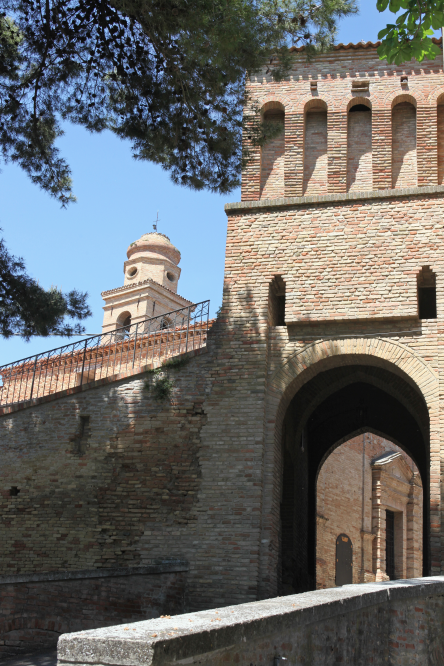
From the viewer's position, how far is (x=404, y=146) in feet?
34.3

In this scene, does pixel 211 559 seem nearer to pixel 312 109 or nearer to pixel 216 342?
pixel 216 342

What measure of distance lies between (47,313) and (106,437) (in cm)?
210

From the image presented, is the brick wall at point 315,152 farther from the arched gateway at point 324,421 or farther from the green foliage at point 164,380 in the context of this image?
the green foliage at point 164,380

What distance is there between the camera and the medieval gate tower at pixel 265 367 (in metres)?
8.82

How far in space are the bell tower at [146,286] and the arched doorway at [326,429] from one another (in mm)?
16580

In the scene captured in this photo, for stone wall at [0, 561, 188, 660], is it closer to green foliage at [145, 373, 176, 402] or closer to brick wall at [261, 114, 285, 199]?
green foliage at [145, 373, 176, 402]

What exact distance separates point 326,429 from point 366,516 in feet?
21.5

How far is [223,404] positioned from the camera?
938 centimetres

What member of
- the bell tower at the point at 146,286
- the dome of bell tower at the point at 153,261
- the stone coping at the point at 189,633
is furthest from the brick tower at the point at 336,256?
the dome of bell tower at the point at 153,261

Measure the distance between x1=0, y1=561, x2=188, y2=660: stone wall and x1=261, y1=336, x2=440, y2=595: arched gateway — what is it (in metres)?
1.34

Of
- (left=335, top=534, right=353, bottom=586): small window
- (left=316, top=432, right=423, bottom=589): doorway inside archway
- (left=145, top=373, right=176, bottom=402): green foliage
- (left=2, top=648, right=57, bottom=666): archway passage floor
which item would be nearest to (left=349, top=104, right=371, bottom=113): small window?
(left=145, top=373, right=176, bottom=402): green foliage

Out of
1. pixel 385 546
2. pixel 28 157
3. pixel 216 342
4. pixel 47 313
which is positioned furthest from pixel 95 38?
pixel 385 546

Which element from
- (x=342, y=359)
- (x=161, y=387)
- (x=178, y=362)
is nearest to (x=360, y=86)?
(x=342, y=359)

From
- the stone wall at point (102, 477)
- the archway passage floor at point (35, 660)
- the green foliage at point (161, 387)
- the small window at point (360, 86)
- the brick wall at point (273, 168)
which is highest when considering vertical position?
the small window at point (360, 86)
